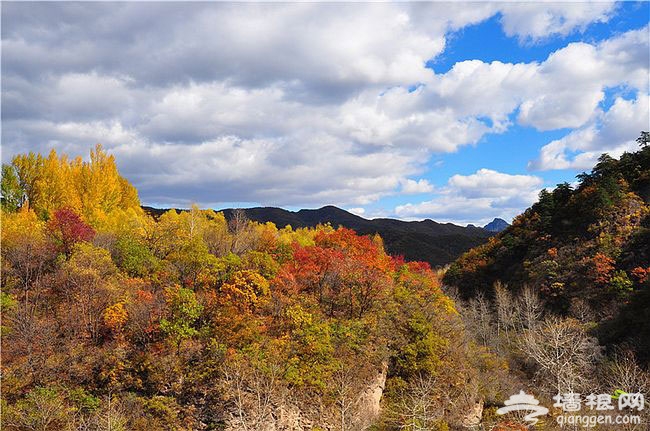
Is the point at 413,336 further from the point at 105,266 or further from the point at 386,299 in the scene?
the point at 105,266

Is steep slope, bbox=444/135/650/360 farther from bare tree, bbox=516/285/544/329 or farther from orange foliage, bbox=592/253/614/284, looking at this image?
bare tree, bbox=516/285/544/329

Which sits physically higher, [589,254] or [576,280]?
[589,254]

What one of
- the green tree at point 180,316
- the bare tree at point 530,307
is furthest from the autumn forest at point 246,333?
the bare tree at point 530,307

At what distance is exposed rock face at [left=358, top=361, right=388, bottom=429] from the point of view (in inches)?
1235

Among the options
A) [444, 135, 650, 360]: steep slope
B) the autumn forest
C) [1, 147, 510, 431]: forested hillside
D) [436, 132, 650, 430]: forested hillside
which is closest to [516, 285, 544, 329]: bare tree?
[436, 132, 650, 430]: forested hillside

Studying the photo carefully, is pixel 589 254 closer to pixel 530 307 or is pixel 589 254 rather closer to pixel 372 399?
pixel 530 307

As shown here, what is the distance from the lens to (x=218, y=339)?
29875 millimetres

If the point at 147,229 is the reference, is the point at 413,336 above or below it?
below

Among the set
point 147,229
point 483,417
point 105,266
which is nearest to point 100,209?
point 147,229

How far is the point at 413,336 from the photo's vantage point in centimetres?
3647

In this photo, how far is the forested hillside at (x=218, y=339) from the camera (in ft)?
90.4

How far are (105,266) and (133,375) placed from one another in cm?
1009

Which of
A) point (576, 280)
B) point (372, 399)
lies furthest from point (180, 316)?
point (576, 280)

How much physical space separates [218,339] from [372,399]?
13184mm
